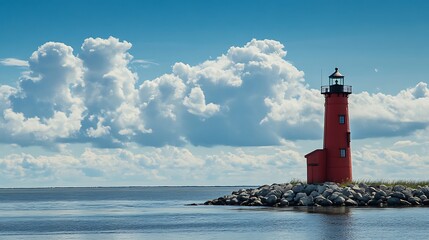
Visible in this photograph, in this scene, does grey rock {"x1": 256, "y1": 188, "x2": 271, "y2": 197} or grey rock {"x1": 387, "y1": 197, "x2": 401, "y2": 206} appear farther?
grey rock {"x1": 256, "y1": 188, "x2": 271, "y2": 197}

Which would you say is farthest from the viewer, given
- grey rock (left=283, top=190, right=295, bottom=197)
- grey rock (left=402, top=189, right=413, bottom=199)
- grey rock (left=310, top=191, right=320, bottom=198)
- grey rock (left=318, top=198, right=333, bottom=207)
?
grey rock (left=283, top=190, right=295, bottom=197)

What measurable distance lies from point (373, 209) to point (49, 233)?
22744 mm

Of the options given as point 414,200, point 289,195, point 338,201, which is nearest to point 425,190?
point 414,200

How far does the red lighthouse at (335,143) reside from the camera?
2207 inches

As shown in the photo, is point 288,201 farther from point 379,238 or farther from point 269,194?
point 379,238

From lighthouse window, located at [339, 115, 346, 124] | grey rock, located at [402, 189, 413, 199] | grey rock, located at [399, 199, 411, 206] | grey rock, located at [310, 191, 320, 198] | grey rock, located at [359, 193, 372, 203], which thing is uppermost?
lighthouse window, located at [339, 115, 346, 124]

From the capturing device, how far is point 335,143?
Answer: 56156 millimetres

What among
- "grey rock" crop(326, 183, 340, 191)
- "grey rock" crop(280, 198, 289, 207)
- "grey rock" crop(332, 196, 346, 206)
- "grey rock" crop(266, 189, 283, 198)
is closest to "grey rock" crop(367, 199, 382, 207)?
"grey rock" crop(332, 196, 346, 206)

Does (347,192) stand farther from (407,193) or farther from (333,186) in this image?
Answer: (407,193)

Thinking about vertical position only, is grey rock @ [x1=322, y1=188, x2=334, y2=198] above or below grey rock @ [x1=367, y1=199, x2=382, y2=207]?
above

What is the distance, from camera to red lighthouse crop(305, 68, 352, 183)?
→ 5606 cm

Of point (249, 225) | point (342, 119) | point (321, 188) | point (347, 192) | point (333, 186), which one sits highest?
point (342, 119)

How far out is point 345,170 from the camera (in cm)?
5672

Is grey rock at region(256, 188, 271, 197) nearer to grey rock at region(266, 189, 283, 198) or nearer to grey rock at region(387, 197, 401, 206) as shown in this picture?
grey rock at region(266, 189, 283, 198)
